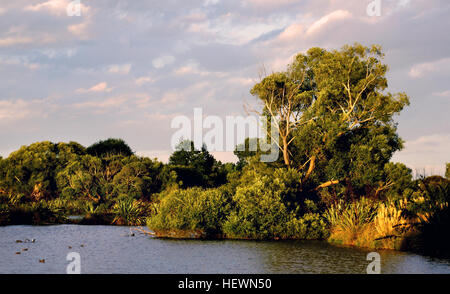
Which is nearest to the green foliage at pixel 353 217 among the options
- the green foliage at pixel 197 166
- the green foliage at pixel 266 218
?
the green foliage at pixel 266 218

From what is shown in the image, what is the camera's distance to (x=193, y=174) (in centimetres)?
8862

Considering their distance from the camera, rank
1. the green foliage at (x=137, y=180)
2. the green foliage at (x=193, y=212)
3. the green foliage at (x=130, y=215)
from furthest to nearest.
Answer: the green foliage at (x=137, y=180), the green foliage at (x=130, y=215), the green foliage at (x=193, y=212)

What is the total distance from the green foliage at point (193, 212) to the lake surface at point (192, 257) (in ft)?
5.35

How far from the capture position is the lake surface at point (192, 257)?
25.1m

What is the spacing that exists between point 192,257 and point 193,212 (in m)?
9.43

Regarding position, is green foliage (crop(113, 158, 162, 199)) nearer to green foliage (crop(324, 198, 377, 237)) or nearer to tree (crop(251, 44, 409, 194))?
tree (crop(251, 44, 409, 194))

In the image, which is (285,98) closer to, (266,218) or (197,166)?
(266,218)

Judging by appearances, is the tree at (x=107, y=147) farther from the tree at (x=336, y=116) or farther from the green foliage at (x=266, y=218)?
the green foliage at (x=266, y=218)

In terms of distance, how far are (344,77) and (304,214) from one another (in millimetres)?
13210

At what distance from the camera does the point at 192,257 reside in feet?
95.6

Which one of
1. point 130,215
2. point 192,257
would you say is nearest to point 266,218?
point 192,257

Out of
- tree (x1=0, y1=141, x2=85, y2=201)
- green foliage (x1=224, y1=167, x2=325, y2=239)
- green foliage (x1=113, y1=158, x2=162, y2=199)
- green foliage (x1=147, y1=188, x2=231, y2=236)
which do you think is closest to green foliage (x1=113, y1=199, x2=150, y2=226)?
green foliage (x1=147, y1=188, x2=231, y2=236)

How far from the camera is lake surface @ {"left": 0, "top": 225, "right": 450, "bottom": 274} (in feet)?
82.3
